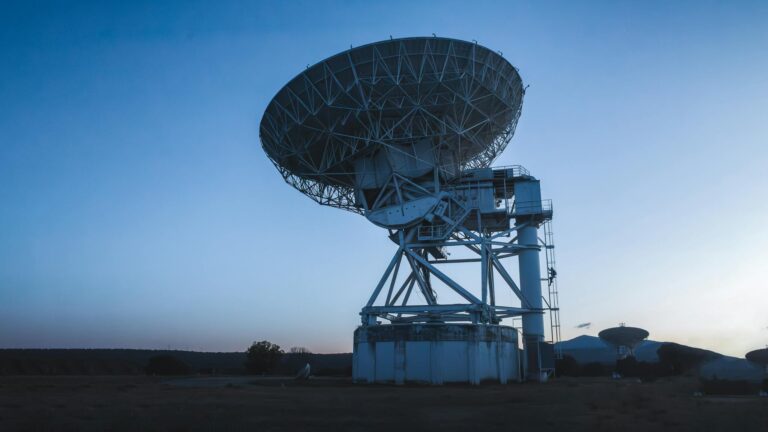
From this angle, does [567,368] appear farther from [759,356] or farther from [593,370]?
[759,356]

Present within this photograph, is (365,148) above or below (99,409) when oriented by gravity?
above

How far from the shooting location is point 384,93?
32.7 metres

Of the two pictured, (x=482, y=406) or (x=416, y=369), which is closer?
(x=482, y=406)

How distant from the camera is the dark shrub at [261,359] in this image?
6712 centimetres

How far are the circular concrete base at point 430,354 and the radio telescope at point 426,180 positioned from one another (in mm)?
55

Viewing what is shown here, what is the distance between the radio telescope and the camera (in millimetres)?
31859

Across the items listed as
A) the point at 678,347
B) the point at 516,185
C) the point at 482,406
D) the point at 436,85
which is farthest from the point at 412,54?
the point at 678,347

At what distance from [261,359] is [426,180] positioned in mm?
39094

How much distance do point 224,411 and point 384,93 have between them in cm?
2035

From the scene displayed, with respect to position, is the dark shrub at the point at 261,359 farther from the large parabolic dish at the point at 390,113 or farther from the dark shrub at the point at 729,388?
the dark shrub at the point at 729,388

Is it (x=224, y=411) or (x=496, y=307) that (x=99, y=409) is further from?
(x=496, y=307)

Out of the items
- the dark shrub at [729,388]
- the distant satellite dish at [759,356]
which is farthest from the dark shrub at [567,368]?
the dark shrub at [729,388]

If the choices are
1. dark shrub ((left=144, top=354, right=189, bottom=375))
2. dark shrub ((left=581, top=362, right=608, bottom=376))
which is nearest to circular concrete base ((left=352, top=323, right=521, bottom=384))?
dark shrub ((left=581, top=362, right=608, bottom=376))

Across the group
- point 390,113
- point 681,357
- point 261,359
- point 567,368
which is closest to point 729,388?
point 390,113
